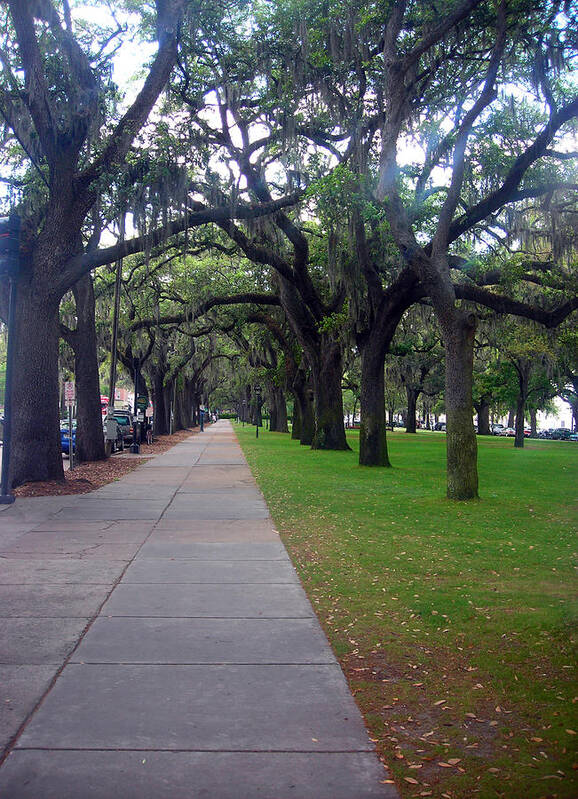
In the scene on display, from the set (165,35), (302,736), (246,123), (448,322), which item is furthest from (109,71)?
(302,736)

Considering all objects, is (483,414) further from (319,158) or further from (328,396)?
(319,158)

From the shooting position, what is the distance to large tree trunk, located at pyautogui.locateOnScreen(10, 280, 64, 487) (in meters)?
15.1

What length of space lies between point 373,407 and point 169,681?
17.2 m

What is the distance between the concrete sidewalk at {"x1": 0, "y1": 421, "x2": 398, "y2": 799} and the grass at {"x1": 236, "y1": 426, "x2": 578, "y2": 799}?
0.90 ft

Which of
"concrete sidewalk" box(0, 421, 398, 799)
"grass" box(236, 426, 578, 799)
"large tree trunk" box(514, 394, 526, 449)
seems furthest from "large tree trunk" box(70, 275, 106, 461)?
"large tree trunk" box(514, 394, 526, 449)

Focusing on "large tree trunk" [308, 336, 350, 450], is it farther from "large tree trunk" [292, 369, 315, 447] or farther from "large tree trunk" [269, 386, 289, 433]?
"large tree trunk" [269, 386, 289, 433]

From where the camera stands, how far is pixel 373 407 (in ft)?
70.4

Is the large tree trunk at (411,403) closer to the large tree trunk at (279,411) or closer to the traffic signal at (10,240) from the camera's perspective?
the large tree trunk at (279,411)

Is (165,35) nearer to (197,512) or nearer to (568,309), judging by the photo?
(197,512)

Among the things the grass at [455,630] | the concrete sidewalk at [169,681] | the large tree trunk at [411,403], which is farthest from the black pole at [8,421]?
the large tree trunk at [411,403]

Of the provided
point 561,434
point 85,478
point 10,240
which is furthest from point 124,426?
point 561,434

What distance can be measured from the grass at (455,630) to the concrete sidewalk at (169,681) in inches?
10.8

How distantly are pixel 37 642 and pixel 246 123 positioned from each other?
18.1 metres

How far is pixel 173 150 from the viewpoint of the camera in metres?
16.6
